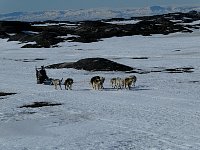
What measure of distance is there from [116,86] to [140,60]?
19.5 metres

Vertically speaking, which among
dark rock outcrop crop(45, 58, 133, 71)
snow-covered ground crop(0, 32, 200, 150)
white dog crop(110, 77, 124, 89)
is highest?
dark rock outcrop crop(45, 58, 133, 71)

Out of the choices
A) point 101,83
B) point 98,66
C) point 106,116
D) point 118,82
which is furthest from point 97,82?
point 98,66

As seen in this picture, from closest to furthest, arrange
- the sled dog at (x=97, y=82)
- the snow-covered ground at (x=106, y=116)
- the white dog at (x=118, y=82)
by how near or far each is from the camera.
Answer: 1. the snow-covered ground at (x=106, y=116)
2. the sled dog at (x=97, y=82)
3. the white dog at (x=118, y=82)

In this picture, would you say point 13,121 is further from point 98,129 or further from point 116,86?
point 116,86

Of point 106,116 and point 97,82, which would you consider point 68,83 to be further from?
point 106,116

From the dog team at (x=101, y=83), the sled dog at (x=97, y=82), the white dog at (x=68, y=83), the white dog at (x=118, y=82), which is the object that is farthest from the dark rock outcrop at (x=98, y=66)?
the sled dog at (x=97, y=82)

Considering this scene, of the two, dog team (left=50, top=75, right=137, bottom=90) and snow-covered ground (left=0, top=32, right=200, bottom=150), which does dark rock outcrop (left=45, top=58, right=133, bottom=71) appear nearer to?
snow-covered ground (left=0, top=32, right=200, bottom=150)

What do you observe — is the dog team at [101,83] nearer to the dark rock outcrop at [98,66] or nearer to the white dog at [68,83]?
the white dog at [68,83]

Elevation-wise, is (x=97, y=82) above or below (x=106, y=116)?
above

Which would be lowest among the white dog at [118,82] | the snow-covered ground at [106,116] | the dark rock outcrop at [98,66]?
the snow-covered ground at [106,116]

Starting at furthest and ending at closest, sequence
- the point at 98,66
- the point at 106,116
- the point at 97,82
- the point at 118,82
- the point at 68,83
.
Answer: the point at 98,66, the point at 118,82, the point at 68,83, the point at 97,82, the point at 106,116

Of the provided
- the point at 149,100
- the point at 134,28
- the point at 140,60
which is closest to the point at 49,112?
the point at 149,100

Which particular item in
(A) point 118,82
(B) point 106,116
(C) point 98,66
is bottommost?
(B) point 106,116

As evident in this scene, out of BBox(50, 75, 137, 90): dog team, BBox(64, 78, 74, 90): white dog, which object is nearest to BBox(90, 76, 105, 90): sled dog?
BBox(50, 75, 137, 90): dog team
